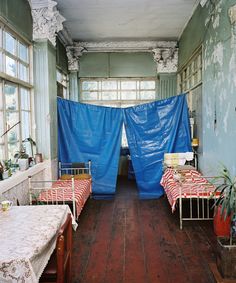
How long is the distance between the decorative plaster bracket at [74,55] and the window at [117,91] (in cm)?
53

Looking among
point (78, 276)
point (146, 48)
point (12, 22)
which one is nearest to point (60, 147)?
point (12, 22)

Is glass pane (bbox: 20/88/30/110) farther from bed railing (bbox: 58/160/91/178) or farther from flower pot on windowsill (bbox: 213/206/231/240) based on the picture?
flower pot on windowsill (bbox: 213/206/231/240)

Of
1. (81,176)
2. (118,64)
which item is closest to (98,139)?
(81,176)

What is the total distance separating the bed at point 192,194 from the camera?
13.7ft

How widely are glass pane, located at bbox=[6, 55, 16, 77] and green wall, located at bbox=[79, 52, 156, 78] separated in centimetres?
378

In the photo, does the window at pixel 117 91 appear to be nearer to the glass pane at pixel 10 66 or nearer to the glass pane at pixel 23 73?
the glass pane at pixel 23 73

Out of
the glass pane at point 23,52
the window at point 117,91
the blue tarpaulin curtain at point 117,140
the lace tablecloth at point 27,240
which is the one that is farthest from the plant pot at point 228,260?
the window at point 117,91

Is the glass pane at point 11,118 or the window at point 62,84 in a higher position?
the window at point 62,84

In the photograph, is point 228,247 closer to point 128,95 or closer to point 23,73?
point 23,73

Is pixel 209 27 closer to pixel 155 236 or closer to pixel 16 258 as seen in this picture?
pixel 155 236

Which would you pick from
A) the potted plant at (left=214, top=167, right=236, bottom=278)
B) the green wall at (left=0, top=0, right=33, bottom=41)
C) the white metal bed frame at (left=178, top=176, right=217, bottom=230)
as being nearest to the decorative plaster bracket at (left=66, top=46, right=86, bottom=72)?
the green wall at (left=0, top=0, right=33, bottom=41)

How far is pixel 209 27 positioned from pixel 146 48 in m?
3.30

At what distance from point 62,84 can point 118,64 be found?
177 cm

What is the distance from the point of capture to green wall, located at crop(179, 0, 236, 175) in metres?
3.75
